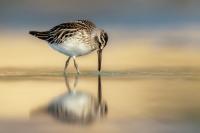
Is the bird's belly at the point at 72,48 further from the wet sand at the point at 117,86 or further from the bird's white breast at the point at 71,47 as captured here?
the wet sand at the point at 117,86

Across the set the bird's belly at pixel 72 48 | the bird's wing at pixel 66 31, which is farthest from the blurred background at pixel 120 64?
the bird's wing at pixel 66 31

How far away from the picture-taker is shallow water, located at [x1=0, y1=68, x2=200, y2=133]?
25.7 feet

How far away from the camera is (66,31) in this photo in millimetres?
11023

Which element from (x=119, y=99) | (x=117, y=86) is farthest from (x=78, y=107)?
(x=117, y=86)

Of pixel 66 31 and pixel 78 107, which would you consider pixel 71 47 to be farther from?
pixel 78 107

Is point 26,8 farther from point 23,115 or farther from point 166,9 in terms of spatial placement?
point 23,115

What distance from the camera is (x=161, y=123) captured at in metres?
7.93

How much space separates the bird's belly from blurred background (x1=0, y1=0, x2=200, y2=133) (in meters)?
0.20

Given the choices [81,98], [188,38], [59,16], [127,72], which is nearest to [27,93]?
[81,98]

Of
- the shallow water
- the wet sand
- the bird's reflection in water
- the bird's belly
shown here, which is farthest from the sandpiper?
the bird's reflection in water

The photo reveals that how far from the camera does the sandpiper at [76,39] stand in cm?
1095

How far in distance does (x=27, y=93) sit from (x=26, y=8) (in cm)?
629

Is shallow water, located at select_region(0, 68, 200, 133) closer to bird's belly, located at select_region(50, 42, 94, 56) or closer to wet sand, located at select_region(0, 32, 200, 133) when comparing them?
wet sand, located at select_region(0, 32, 200, 133)

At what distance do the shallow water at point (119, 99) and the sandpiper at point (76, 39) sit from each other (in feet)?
1.35
